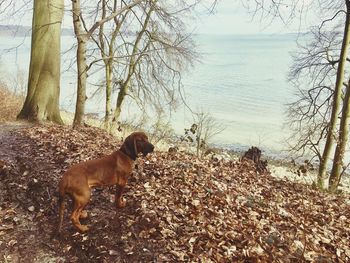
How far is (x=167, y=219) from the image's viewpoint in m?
5.46

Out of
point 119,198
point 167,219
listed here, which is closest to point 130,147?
Answer: point 119,198

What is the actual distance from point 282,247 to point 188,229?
4.15ft

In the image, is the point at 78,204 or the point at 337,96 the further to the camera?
the point at 337,96

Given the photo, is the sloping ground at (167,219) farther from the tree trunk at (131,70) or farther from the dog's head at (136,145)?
the tree trunk at (131,70)

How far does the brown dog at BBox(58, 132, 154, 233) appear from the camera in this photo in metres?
4.73

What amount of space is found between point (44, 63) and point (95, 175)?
26.1ft

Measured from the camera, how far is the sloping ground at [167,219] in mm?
4898

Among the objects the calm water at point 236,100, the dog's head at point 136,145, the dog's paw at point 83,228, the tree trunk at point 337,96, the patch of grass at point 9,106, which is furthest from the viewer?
the calm water at point 236,100

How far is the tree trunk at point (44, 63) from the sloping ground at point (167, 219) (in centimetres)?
370

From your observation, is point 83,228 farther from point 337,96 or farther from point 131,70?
point 131,70

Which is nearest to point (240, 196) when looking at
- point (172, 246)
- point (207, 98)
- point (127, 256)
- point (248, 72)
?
point (172, 246)

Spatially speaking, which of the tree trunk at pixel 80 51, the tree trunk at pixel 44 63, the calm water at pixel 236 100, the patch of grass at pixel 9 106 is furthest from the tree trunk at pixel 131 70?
the tree trunk at pixel 44 63

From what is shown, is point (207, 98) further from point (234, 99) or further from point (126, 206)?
point (126, 206)

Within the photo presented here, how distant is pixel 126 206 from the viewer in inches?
226
